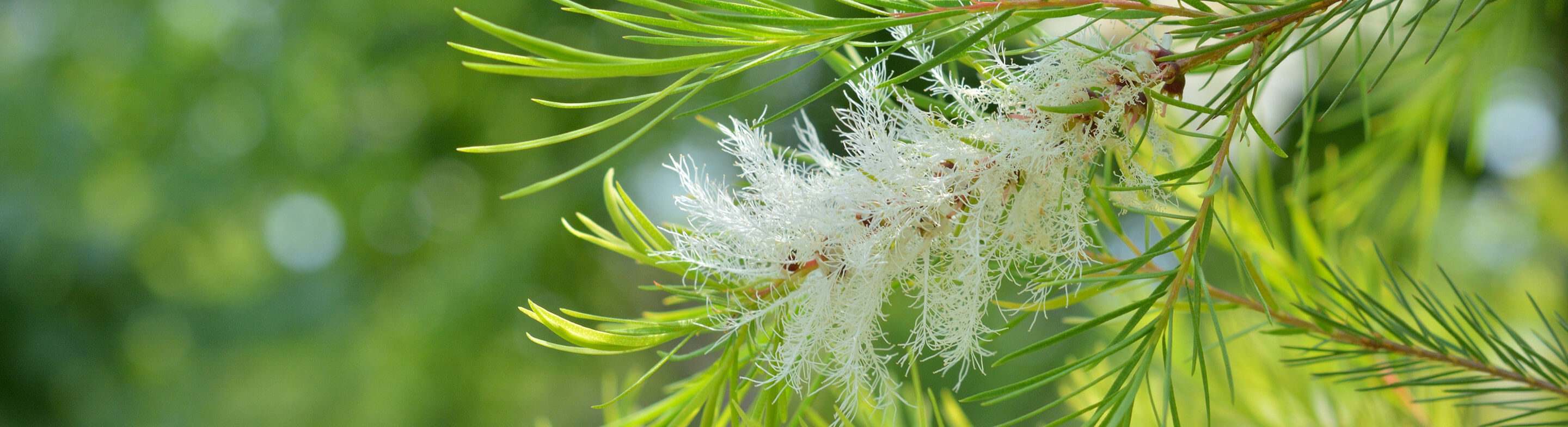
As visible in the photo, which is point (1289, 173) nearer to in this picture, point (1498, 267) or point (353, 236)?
point (1498, 267)

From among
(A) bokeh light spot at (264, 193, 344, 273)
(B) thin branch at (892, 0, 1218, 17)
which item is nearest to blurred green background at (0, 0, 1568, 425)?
(A) bokeh light spot at (264, 193, 344, 273)

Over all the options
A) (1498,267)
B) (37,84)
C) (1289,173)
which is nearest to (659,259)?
(1498,267)

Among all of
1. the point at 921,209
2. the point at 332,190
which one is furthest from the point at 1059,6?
the point at 332,190

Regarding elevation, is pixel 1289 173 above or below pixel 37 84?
above

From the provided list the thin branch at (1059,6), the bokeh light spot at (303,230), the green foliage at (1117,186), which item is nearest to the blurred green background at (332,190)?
the bokeh light spot at (303,230)

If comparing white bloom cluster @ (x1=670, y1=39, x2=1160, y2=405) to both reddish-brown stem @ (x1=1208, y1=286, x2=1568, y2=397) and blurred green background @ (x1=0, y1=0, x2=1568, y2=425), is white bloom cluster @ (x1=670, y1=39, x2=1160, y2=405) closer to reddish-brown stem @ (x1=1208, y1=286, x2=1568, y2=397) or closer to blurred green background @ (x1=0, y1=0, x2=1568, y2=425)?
reddish-brown stem @ (x1=1208, y1=286, x2=1568, y2=397)
